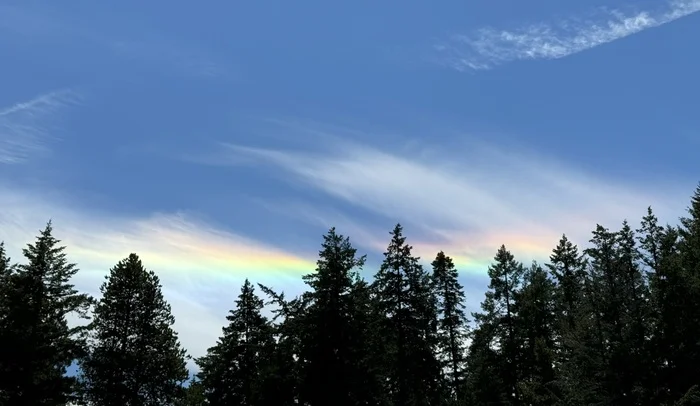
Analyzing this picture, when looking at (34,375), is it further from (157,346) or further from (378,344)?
(378,344)

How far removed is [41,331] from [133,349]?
789 centimetres

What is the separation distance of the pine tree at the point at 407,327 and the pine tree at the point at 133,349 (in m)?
14.2

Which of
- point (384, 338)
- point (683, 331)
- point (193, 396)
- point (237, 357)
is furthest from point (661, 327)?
point (193, 396)

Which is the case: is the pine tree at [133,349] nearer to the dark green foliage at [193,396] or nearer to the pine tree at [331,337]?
the dark green foliage at [193,396]

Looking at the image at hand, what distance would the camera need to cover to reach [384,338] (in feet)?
94.3

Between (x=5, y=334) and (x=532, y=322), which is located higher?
(x=532, y=322)

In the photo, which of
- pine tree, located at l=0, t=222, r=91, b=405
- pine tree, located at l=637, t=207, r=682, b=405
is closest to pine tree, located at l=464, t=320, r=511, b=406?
pine tree, located at l=637, t=207, r=682, b=405

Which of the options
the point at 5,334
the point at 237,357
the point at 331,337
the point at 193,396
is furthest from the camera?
the point at 193,396

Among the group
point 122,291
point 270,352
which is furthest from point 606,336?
point 122,291

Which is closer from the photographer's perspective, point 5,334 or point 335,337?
point 335,337

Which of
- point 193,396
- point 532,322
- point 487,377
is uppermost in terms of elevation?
point 532,322

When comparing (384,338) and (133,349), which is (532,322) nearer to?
(384,338)

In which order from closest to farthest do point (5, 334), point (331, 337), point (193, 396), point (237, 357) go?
point (331, 337) → point (5, 334) → point (237, 357) → point (193, 396)

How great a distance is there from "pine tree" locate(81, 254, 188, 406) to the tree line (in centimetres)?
8
